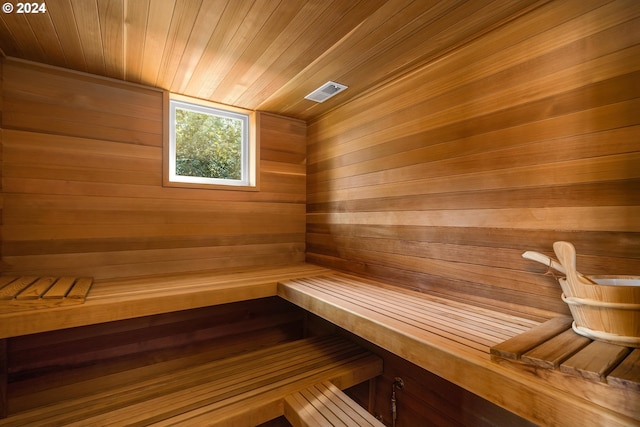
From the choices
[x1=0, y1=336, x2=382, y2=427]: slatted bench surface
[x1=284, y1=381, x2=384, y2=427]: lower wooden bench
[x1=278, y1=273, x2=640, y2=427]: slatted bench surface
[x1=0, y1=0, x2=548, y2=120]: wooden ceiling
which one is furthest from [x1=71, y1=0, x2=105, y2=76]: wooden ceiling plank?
[x1=284, y1=381, x2=384, y2=427]: lower wooden bench

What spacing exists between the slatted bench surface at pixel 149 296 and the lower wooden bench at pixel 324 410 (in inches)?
26.5

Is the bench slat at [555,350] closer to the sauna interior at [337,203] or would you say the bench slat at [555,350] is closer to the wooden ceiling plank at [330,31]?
the sauna interior at [337,203]

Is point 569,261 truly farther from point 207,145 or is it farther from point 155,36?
point 207,145

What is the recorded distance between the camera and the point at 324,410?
146 centimetres

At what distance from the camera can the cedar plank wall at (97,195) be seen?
5.88 feet

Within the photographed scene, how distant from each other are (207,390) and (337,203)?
154cm

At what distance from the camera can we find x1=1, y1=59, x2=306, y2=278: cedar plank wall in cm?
179

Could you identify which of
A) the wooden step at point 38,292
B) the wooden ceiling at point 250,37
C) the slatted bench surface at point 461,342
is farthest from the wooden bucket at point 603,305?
the wooden step at point 38,292

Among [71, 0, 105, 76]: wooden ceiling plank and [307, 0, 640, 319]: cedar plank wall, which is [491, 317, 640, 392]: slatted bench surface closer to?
[307, 0, 640, 319]: cedar plank wall

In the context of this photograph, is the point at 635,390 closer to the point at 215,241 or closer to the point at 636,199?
the point at 636,199

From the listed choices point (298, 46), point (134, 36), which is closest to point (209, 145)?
point (134, 36)

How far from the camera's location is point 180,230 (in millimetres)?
2264

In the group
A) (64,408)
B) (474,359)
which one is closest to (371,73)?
(474,359)

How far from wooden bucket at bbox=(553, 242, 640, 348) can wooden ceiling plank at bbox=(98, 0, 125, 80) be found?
2.03 m
